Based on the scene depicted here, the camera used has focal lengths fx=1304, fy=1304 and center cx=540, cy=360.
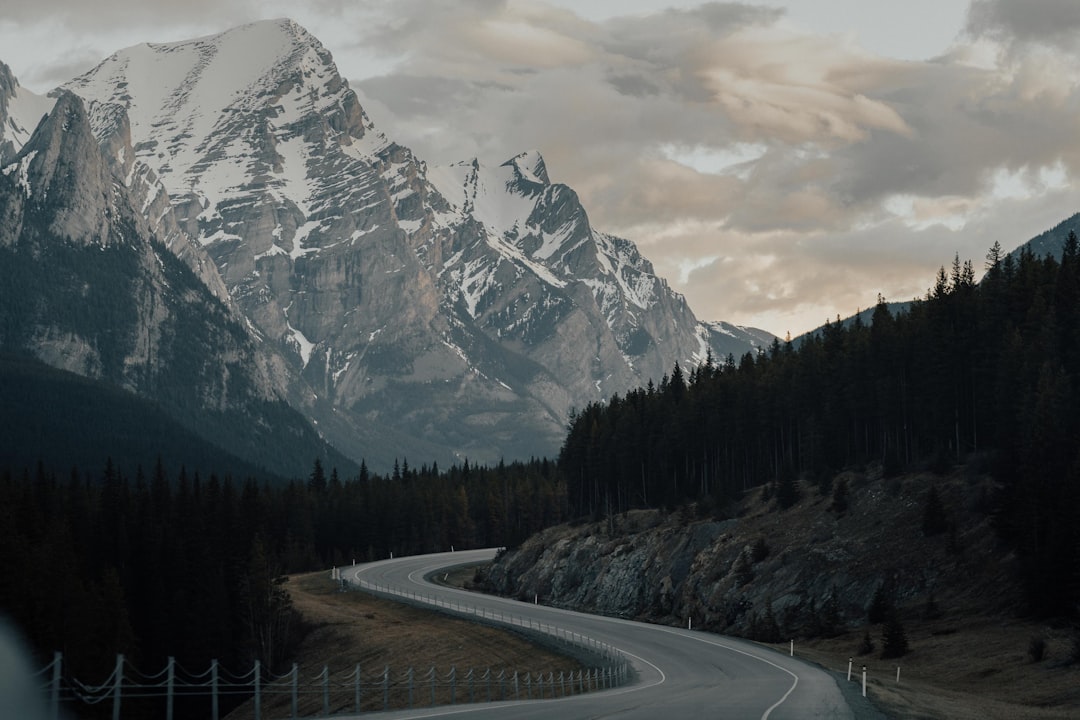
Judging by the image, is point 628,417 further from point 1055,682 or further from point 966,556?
point 1055,682

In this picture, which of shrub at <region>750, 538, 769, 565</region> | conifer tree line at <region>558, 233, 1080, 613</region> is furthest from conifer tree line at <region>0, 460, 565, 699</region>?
conifer tree line at <region>558, 233, 1080, 613</region>

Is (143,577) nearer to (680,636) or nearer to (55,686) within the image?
(680,636)

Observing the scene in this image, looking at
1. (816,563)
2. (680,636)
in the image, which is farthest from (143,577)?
(816,563)

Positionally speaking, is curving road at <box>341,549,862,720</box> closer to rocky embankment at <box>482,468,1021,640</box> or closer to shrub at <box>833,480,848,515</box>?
rocky embankment at <box>482,468,1021,640</box>

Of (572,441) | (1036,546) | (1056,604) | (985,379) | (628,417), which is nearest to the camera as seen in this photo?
(1056,604)

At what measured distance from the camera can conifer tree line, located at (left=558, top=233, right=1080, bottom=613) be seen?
253ft

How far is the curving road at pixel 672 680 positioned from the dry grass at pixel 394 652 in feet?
14.3

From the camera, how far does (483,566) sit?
153625 mm

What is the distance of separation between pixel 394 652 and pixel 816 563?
29.6 meters

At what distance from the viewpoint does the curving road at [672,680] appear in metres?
35.9

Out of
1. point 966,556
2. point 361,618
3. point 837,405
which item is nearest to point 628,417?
point 837,405

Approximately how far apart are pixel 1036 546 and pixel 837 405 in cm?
4574

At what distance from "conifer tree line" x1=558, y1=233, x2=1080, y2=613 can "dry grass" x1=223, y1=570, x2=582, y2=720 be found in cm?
2908

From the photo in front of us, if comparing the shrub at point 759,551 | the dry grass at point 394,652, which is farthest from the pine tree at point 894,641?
the shrub at point 759,551
